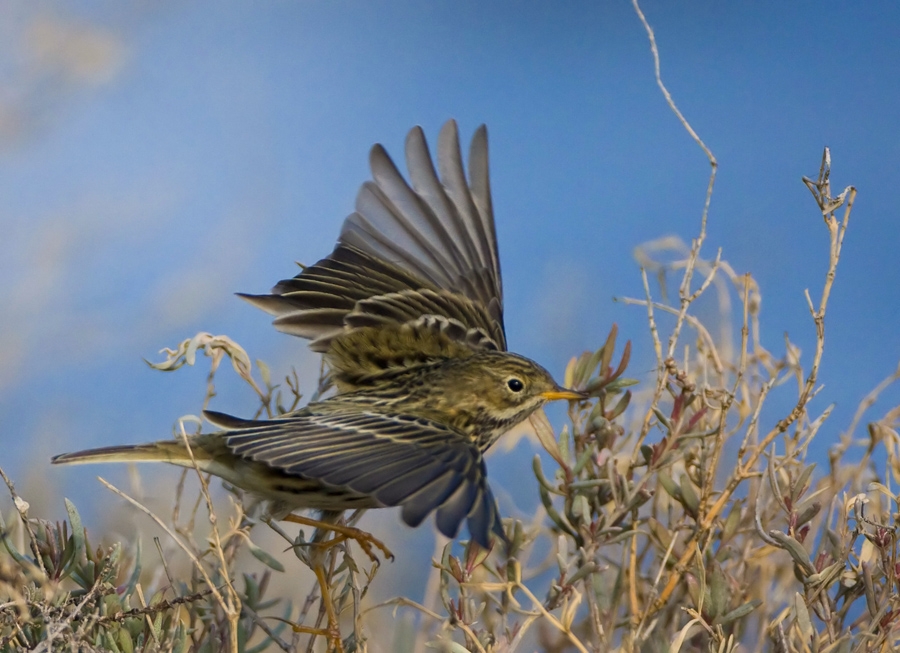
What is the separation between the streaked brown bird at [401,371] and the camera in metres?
2.46

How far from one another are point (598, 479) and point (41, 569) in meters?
1.29

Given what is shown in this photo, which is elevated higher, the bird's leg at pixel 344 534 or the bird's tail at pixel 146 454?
the bird's tail at pixel 146 454

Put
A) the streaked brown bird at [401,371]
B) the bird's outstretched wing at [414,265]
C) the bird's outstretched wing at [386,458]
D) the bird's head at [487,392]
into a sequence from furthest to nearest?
the bird's outstretched wing at [414,265] < the bird's head at [487,392] < the streaked brown bird at [401,371] < the bird's outstretched wing at [386,458]

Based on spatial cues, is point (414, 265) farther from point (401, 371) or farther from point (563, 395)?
point (563, 395)

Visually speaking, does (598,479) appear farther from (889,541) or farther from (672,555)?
(889,541)

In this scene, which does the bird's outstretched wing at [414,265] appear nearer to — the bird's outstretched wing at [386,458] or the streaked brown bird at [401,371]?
the streaked brown bird at [401,371]

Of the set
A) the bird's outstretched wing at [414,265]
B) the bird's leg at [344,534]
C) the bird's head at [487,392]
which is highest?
the bird's outstretched wing at [414,265]

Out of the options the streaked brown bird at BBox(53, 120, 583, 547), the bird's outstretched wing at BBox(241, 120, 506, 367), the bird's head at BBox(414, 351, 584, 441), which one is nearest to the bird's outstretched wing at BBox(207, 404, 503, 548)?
the streaked brown bird at BBox(53, 120, 583, 547)

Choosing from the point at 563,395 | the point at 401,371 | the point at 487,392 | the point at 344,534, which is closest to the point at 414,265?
the point at 401,371

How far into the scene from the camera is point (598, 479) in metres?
2.59

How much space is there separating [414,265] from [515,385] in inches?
29.7

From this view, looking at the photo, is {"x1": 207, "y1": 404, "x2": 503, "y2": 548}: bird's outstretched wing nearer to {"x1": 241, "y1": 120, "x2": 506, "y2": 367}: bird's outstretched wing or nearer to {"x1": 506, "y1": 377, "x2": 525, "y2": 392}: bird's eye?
{"x1": 506, "y1": 377, "x2": 525, "y2": 392}: bird's eye

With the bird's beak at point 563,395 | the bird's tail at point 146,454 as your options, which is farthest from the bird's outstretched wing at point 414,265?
the bird's tail at point 146,454

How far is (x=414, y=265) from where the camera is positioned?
3.76 metres
